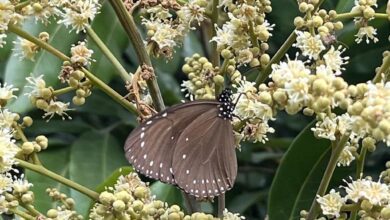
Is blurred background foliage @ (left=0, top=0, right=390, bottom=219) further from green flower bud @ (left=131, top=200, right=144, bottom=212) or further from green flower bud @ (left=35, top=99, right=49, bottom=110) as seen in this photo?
green flower bud @ (left=131, top=200, right=144, bottom=212)

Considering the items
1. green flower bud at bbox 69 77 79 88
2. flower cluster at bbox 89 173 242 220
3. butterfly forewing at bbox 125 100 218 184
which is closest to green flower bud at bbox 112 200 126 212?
flower cluster at bbox 89 173 242 220

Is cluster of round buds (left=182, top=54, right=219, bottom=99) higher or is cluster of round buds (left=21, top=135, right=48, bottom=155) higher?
cluster of round buds (left=182, top=54, right=219, bottom=99)

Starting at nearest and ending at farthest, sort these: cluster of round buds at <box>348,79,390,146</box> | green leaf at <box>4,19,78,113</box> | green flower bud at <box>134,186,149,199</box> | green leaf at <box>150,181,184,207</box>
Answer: cluster of round buds at <box>348,79,390,146</box>
green flower bud at <box>134,186,149,199</box>
green leaf at <box>150,181,184,207</box>
green leaf at <box>4,19,78,113</box>

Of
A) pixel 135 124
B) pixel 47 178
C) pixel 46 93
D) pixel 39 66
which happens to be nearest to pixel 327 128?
pixel 46 93

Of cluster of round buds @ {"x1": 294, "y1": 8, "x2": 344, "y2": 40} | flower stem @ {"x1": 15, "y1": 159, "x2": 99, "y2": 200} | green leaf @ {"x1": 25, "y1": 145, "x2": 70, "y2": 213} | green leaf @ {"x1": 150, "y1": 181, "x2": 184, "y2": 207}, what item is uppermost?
cluster of round buds @ {"x1": 294, "y1": 8, "x2": 344, "y2": 40}

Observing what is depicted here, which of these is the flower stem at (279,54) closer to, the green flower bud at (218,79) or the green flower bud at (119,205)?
the green flower bud at (218,79)

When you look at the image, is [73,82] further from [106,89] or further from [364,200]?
[364,200]

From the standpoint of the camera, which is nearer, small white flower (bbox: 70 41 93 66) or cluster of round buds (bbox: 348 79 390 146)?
cluster of round buds (bbox: 348 79 390 146)
